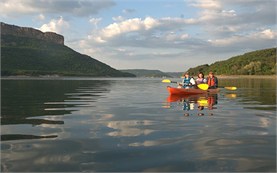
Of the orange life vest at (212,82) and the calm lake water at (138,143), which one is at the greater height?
the orange life vest at (212,82)

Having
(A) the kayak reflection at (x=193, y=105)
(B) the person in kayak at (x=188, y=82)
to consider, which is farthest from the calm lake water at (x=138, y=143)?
(B) the person in kayak at (x=188, y=82)

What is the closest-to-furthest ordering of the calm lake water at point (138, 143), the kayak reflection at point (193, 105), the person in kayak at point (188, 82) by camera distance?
the calm lake water at point (138, 143) < the kayak reflection at point (193, 105) < the person in kayak at point (188, 82)

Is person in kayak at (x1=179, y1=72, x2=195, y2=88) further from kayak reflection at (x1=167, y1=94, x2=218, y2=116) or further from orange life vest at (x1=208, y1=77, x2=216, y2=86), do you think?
kayak reflection at (x1=167, y1=94, x2=218, y2=116)

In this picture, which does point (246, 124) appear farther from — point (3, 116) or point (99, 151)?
point (3, 116)

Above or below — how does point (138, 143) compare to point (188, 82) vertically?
below

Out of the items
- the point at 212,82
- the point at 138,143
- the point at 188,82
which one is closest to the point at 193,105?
the point at 188,82

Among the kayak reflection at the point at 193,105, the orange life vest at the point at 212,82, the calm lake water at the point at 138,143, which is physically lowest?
the calm lake water at the point at 138,143

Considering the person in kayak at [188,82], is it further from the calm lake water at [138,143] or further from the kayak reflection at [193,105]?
the calm lake water at [138,143]

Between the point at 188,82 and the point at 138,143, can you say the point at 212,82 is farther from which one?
the point at 138,143

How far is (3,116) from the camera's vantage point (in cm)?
1686

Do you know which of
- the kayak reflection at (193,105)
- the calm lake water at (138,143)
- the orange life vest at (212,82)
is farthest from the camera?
the orange life vest at (212,82)

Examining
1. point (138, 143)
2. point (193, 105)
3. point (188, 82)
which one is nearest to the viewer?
point (138, 143)

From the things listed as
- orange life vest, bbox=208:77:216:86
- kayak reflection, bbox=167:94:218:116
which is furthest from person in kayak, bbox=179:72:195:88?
kayak reflection, bbox=167:94:218:116

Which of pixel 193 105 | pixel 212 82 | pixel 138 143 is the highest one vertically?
pixel 212 82
